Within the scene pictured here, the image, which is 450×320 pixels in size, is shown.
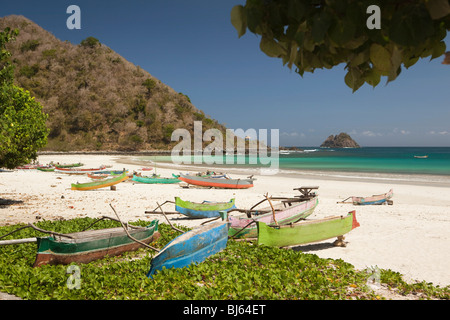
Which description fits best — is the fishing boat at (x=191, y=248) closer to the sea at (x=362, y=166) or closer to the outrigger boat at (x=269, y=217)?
the outrigger boat at (x=269, y=217)

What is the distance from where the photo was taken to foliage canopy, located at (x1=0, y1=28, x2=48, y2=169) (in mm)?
11630

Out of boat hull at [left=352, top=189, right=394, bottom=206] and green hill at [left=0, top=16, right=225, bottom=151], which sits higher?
green hill at [left=0, top=16, right=225, bottom=151]

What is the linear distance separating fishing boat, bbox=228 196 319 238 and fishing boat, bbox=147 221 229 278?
1.31 meters

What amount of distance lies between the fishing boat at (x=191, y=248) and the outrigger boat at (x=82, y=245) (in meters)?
0.85

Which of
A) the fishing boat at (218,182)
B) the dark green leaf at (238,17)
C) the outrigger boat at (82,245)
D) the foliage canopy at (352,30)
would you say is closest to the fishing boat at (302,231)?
the outrigger boat at (82,245)

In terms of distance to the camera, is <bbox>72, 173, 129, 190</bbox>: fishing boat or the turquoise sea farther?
the turquoise sea

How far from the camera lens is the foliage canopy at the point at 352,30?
164 centimetres

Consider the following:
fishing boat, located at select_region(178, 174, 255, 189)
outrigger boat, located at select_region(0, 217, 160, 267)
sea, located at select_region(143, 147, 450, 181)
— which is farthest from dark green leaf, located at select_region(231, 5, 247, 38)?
sea, located at select_region(143, 147, 450, 181)

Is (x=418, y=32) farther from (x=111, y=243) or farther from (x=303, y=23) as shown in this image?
(x=111, y=243)

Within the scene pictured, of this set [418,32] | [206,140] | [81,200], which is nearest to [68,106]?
[206,140]

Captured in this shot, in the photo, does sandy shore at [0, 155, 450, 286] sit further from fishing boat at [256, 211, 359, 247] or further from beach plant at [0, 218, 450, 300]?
beach plant at [0, 218, 450, 300]

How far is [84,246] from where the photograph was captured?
23.1 feet

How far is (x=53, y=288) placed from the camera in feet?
17.2
